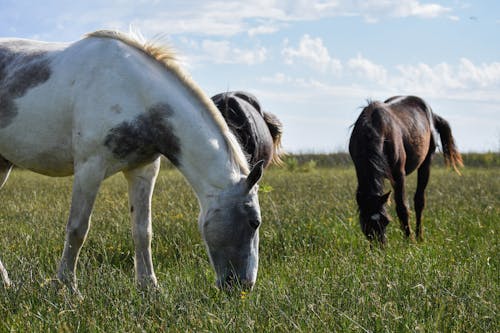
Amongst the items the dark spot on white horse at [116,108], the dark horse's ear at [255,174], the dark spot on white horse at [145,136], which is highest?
the dark spot on white horse at [116,108]

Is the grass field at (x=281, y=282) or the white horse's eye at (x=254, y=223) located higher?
the white horse's eye at (x=254, y=223)

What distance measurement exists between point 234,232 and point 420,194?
5397 millimetres

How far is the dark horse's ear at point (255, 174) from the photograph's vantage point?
427 cm

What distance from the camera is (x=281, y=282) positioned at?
4641 millimetres

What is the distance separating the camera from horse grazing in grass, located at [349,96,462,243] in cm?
671

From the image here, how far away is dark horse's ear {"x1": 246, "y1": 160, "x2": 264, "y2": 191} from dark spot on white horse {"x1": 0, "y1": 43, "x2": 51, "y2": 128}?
6.44 ft

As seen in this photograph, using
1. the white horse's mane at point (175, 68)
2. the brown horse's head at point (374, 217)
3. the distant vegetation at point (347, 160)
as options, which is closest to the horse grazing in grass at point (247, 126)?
the brown horse's head at point (374, 217)

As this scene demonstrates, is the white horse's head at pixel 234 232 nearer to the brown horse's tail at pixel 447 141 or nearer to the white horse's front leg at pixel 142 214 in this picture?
the white horse's front leg at pixel 142 214

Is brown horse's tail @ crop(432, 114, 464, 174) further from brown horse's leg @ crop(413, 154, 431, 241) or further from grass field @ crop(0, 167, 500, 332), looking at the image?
grass field @ crop(0, 167, 500, 332)

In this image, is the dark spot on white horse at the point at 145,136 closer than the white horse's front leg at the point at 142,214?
Yes

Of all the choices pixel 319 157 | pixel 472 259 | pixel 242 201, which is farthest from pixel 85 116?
pixel 319 157

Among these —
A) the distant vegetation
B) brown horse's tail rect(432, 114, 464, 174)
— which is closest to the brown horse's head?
brown horse's tail rect(432, 114, 464, 174)

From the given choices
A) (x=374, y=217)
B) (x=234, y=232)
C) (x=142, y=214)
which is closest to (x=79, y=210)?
(x=142, y=214)

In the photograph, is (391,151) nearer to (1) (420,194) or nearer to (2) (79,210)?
(1) (420,194)
